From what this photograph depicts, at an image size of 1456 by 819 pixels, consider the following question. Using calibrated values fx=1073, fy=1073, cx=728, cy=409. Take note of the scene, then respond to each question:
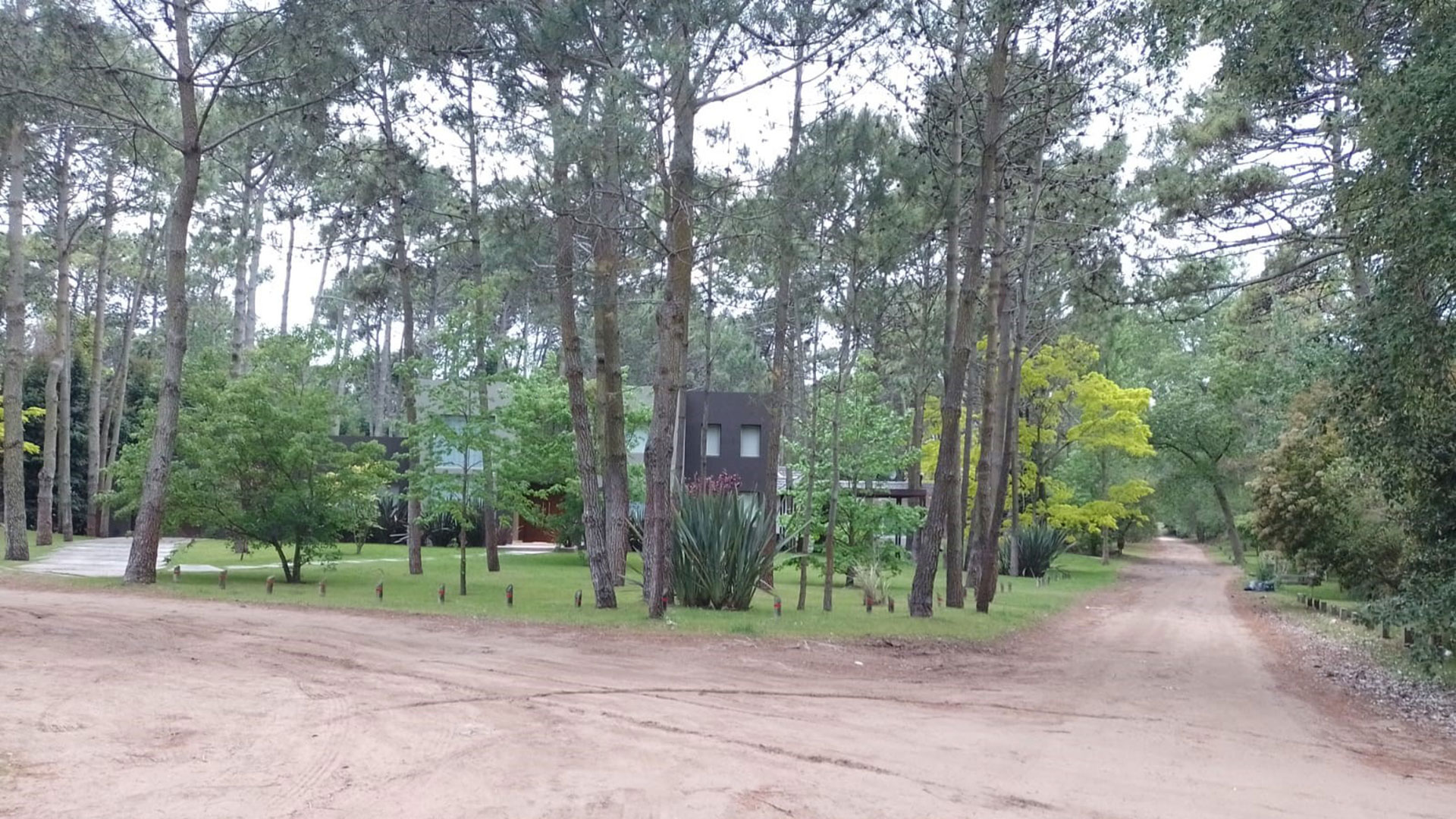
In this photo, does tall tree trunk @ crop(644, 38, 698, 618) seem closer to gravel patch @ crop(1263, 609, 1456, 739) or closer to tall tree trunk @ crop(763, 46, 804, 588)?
tall tree trunk @ crop(763, 46, 804, 588)

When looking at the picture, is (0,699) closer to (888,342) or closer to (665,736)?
(665,736)

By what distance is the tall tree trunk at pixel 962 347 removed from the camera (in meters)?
16.4

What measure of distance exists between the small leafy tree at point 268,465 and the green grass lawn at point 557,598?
3.52 feet

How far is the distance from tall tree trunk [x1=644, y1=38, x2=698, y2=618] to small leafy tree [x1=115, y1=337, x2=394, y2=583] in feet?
22.9

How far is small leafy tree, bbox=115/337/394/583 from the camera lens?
19109 millimetres

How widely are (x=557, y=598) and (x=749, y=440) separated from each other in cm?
2224

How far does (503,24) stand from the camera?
14656 mm

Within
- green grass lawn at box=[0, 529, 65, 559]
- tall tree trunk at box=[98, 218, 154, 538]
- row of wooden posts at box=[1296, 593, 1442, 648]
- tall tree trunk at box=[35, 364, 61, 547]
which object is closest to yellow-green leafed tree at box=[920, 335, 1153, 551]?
row of wooden posts at box=[1296, 593, 1442, 648]

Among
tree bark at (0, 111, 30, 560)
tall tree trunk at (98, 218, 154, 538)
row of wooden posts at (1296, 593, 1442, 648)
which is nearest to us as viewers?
row of wooden posts at (1296, 593, 1442, 648)

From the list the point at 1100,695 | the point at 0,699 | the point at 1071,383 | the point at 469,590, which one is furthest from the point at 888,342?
the point at 0,699

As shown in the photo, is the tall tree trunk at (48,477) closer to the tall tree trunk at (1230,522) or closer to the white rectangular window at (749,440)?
the white rectangular window at (749,440)

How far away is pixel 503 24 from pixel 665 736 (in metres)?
10.6

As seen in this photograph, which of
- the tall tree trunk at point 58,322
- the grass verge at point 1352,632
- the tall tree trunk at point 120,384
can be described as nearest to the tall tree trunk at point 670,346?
the grass verge at point 1352,632

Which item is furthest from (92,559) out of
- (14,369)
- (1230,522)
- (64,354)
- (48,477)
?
(1230,522)
